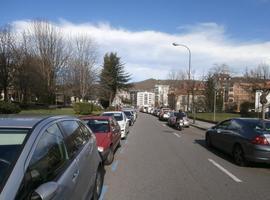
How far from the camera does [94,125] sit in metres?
12.3

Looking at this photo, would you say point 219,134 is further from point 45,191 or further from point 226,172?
point 45,191

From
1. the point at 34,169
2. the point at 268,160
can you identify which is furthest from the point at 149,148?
the point at 34,169

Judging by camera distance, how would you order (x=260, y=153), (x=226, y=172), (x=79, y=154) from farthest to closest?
1. (x=260, y=153)
2. (x=226, y=172)
3. (x=79, y=154)

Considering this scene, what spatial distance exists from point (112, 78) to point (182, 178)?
274 ft

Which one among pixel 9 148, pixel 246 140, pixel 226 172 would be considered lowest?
pixel 226 172

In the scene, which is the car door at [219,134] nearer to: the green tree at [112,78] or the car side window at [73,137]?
the car side window at [73,137]

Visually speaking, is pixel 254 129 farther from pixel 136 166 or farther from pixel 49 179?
pixel 49 179

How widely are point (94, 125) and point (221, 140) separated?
15.5ft

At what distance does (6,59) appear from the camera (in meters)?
49.3

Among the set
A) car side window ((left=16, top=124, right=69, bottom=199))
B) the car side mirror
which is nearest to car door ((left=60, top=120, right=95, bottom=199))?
car side window ((left=16, top=124, right=69, bottom=199))

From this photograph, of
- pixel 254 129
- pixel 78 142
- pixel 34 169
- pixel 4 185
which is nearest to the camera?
pixel 4 185

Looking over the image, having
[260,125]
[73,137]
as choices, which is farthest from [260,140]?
[73,137]

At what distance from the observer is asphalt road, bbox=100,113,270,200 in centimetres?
720

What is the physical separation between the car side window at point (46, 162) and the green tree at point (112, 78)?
84.1m
